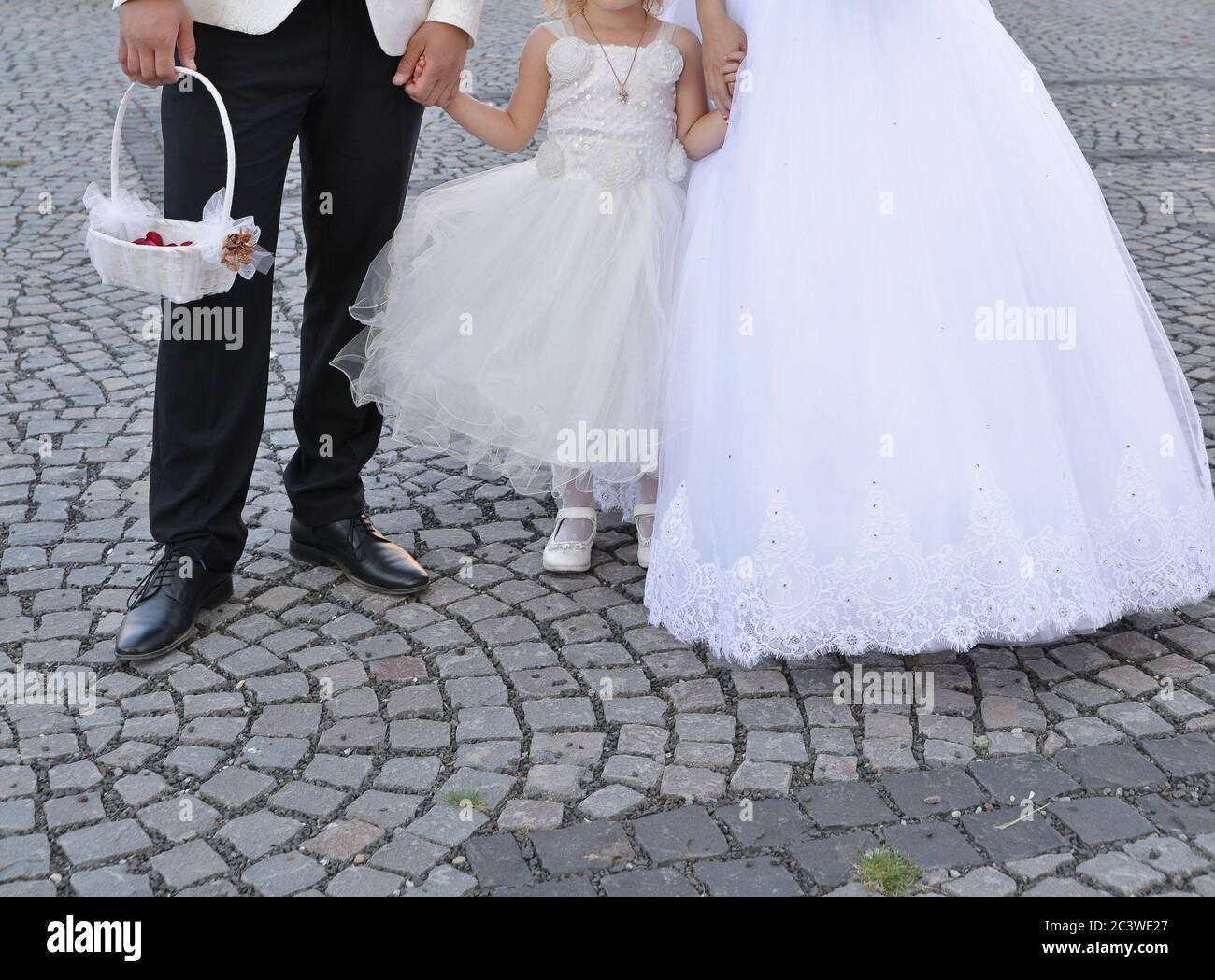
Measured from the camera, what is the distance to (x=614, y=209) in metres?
3.50

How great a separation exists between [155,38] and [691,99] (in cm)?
131

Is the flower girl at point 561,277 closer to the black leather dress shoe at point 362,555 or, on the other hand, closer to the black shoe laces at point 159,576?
the black leather dress shoe at point 362,555

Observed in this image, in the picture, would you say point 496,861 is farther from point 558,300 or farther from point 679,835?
point 558,300

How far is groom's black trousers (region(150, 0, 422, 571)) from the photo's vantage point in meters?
→ 3.09

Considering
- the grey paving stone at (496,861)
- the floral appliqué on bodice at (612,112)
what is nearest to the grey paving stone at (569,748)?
the grey paving stone at (496,861)

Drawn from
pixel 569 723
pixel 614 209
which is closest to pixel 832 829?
pixel 569 723

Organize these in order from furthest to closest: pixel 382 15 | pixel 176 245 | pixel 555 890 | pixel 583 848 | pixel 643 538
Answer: pixel 643 538
pixel 382 15
pixel 176 245
pixel 583 848
pixel 555 890

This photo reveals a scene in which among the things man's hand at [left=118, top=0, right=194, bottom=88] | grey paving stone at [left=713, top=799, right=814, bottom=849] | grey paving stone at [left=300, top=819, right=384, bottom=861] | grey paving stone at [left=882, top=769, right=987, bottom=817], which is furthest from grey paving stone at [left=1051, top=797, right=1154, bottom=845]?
man's hand at [left=118, top=0, right=194, bottom=88]

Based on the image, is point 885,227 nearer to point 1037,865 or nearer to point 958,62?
point 958,62

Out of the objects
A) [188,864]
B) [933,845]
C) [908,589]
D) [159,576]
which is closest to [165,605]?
[159,576]

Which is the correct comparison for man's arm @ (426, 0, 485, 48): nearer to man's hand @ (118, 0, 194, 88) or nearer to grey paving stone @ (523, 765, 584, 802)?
man's hand @ (118, 0, 194, 88)

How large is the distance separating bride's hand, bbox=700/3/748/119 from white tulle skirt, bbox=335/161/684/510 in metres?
0.30

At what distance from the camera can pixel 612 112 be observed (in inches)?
136

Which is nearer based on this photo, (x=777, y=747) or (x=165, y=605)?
(x=777, y=747)
